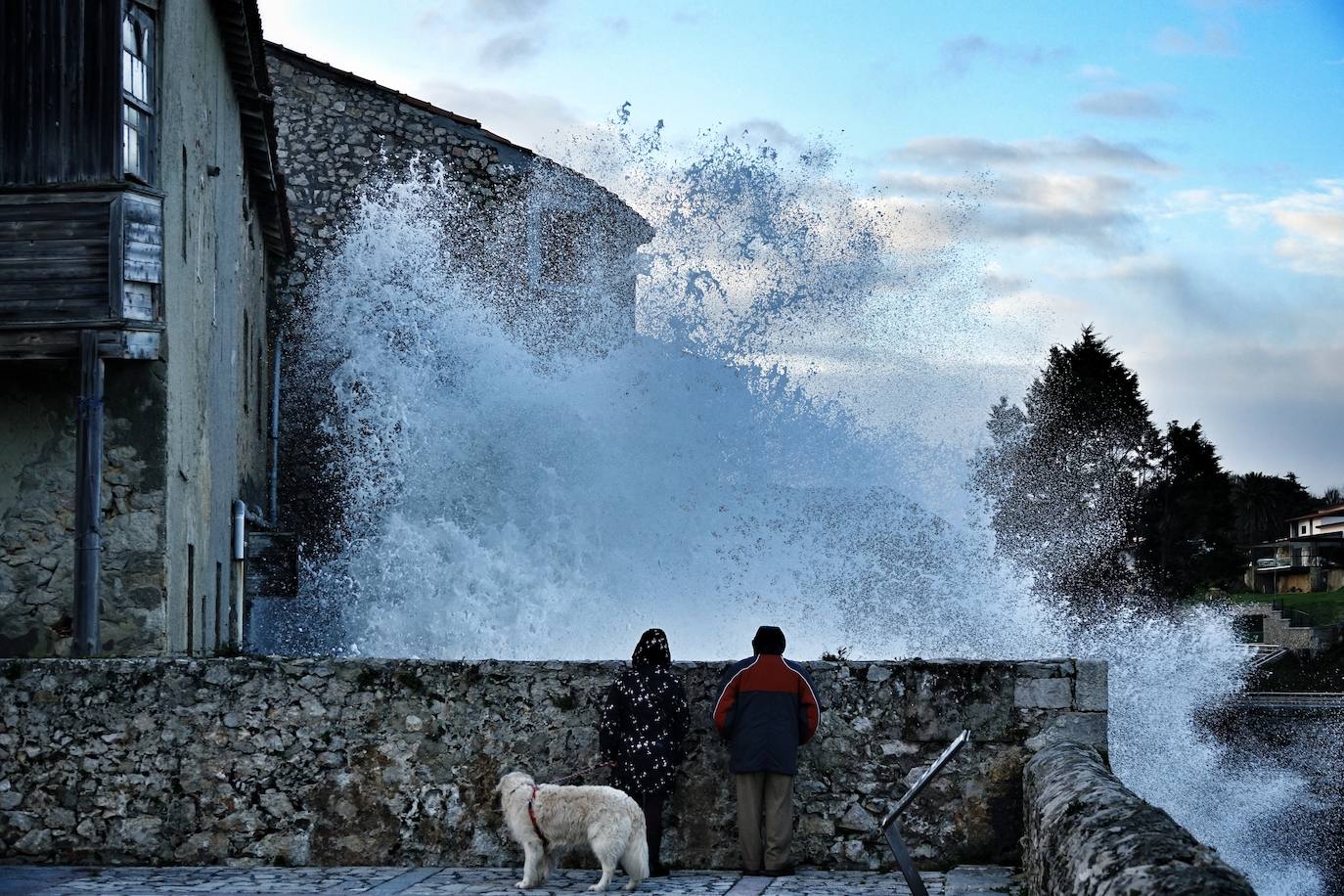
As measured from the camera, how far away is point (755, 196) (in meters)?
23.5

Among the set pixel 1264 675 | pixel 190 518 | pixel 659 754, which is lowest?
pixel 1264 675

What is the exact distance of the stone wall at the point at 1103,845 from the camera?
4086 mm

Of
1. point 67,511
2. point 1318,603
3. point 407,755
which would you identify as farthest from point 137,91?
point 1318,603

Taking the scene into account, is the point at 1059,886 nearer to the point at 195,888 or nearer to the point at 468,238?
the point at 195,888

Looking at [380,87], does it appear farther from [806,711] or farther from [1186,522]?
[1186,522]

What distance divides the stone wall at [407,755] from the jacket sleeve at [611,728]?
30 centimetres

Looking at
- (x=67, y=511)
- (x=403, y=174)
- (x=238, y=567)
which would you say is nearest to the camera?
(x=67, y=511)

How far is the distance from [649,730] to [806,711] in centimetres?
97

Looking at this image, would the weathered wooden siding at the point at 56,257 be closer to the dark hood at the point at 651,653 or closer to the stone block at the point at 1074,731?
the dark hood at the point at 651,653

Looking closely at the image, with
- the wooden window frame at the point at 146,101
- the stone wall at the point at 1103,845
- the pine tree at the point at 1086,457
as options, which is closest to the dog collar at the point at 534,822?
the stone wall at the point at 1103,845

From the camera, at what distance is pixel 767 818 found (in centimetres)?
878

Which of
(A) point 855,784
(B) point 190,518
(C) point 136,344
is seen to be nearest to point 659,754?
(A) point 855,784

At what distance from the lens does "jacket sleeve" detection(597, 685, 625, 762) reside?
8641 millimetres

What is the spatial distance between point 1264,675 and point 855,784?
152ft
